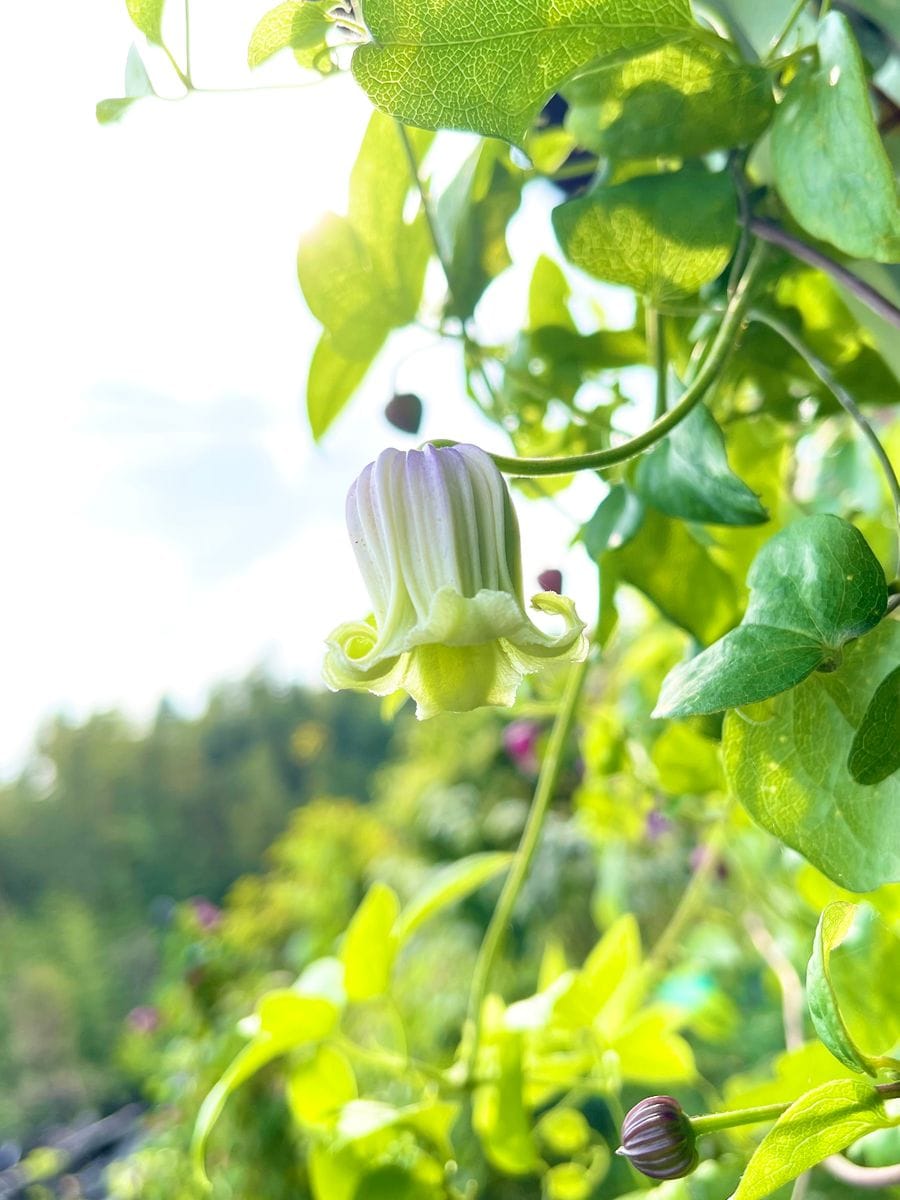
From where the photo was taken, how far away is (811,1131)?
0.44ft

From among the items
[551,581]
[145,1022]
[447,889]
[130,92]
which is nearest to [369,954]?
[447,889]

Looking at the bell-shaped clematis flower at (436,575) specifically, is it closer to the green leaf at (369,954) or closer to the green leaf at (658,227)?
the green leaf at (658,227)

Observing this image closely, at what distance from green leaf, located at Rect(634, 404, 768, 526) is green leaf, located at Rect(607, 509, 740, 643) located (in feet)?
0.08

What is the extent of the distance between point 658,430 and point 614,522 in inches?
1.8

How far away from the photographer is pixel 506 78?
14 centimetres

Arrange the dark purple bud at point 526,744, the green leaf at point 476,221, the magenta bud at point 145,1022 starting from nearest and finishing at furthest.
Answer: the green leaf at point 476,221 → the dark purple bud at point 526,744 → the magenta bud at point 145,1022

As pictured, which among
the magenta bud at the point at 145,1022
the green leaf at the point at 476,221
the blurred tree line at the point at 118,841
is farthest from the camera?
the blurred tree line at the point at 118,841

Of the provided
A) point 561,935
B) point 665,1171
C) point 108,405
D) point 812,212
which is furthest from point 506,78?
point 108,405

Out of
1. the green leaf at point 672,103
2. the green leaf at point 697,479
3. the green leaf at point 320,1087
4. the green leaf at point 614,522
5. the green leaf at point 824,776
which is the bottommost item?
the green leaf at point 320,1087

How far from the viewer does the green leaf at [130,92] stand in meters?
0.17

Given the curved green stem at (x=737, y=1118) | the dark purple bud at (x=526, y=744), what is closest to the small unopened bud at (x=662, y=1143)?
the curved green stem at (x=737, y=1118)

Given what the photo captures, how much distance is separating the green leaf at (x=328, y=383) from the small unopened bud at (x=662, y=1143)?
7.0 inches

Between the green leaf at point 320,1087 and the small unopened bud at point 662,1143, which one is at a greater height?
the small unopened bud at point 662,1143

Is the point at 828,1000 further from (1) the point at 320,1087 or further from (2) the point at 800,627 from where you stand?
(1) the point at 320,1087
